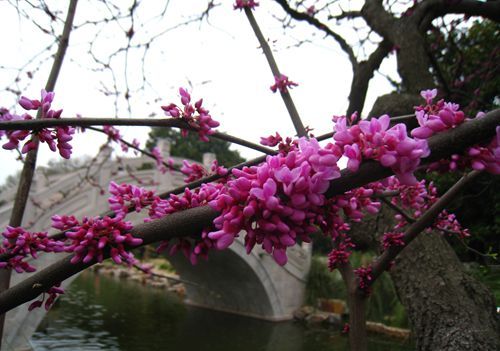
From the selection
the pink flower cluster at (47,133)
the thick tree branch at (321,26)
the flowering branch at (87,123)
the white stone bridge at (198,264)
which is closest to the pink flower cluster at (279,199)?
the flowering branch at (87,123)

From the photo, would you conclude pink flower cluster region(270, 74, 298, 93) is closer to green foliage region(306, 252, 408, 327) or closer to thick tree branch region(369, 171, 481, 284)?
thick tree branch region(369, 171, 481, 284)

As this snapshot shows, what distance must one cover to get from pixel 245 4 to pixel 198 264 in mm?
12134

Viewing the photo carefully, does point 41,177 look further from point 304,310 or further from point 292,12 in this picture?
point 304,310

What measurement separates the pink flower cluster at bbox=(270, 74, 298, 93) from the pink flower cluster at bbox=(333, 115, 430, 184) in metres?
1.26

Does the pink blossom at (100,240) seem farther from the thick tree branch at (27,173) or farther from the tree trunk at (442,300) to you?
the tree trunk at (442,300)

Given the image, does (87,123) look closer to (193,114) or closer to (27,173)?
(193,114)

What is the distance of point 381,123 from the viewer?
79 cm

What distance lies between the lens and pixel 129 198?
1226 millimetres

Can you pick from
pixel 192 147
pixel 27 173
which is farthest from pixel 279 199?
pixel 192 147

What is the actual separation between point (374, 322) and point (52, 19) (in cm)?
1014

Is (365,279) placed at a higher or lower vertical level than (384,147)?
lower

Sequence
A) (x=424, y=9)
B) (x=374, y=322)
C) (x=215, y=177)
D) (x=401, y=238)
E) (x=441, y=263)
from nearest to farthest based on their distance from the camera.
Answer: (x=215, y=177), (x=401, y=238), (x=441, y=263), (x=424, y=9), (x=374, y=322)

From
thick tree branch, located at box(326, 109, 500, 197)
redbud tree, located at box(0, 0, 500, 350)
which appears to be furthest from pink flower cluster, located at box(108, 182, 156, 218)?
thick tree branch, located at box(326, 109, 500, 197)

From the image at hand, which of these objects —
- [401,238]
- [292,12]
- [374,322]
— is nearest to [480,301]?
[401,238]
